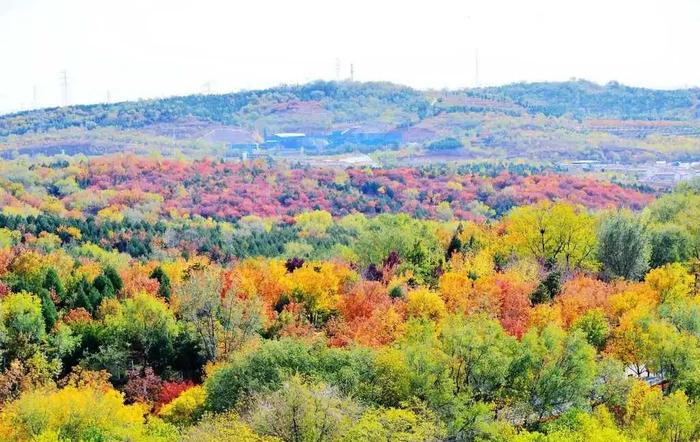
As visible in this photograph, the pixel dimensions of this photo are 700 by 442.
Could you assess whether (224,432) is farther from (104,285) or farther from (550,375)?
(104,285)

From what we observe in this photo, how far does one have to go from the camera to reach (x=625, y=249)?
79.7 m

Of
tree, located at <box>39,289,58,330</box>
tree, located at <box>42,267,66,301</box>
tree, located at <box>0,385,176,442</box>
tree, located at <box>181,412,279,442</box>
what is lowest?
tree, located at <box>0,385,176,442</box>

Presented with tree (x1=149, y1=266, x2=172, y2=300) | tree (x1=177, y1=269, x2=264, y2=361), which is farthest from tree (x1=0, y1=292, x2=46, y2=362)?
tree (x1=149, y1=266, x2=172, y2=300)

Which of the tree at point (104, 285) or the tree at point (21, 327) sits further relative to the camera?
the tree at point (104, 285)

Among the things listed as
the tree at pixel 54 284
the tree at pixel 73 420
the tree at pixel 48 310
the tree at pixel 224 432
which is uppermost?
the tree at pixel 54 284

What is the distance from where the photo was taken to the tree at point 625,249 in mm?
79250

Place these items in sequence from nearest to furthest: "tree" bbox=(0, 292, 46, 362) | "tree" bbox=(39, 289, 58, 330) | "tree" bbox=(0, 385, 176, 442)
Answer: "tree" bbox=(0, 385, 176, 442)
"tree" bbox=(0, 292, 46, 362)
"tree" bbox=(39, 289, 58, 330)

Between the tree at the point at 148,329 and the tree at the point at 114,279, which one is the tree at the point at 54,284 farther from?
the tree at the point at 148,329

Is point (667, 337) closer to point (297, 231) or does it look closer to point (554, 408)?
point (554, 408)

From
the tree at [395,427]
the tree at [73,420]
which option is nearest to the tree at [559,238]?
the tree at [395,427]

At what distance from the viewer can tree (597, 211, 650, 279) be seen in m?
79.2

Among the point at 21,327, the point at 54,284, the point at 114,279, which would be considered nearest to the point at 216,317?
the point at 114,279

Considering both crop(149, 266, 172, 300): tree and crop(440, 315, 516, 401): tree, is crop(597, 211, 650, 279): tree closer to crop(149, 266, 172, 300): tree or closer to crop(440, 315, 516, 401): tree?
crop(440, 315, 516, 401): tree

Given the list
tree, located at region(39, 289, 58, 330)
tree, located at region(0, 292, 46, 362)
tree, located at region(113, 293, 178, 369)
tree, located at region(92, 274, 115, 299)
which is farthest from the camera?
tree, located at region(92, 274, 115, 299)
